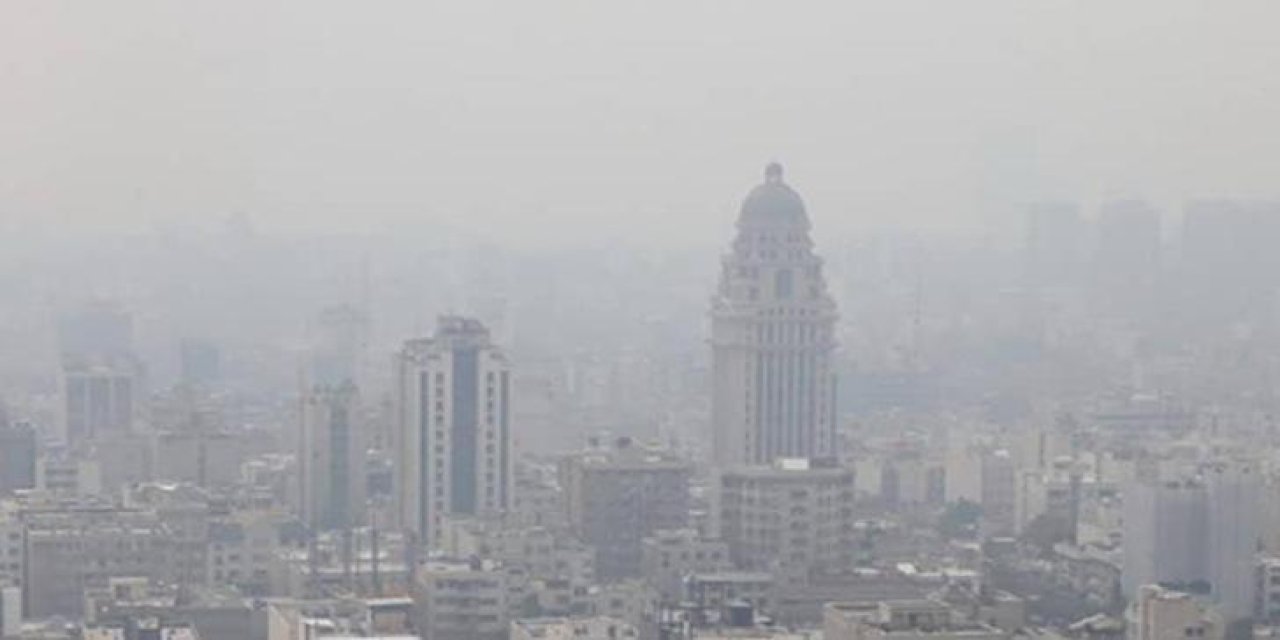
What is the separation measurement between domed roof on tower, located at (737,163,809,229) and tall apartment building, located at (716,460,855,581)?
1.60 metres

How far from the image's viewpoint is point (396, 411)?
448 inches

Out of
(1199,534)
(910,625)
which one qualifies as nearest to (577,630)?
(910,625)

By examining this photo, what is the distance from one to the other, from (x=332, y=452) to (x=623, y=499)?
1661 millimetres

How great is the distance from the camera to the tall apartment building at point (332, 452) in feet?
36.8

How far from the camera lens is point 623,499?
1045cm

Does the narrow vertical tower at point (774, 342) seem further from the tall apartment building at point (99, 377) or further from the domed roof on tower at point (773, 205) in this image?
the tall apartment building at point (99, 377)

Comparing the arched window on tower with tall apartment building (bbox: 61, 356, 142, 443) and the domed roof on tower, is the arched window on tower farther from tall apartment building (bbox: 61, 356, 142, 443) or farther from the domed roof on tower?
tall apartment building (bbox: 61, 356, 142, 443)

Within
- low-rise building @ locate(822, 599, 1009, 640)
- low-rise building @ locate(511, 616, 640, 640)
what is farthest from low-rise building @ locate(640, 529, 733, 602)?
low-rise building @ locate(822, 599, 1009, 640)

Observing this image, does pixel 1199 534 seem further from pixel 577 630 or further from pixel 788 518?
pixel 577 630

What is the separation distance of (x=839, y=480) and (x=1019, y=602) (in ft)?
5.57

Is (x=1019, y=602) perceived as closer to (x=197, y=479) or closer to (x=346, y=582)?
(x=346, y=582)

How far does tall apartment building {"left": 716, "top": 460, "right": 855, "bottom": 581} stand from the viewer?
986cm

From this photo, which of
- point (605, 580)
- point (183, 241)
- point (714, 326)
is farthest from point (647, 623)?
point (714, 326)

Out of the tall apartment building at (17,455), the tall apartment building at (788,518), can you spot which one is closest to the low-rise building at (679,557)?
the tall apartment building at (788,518)
